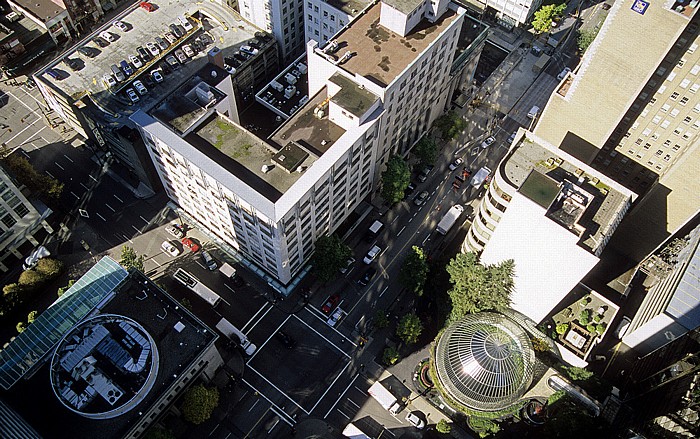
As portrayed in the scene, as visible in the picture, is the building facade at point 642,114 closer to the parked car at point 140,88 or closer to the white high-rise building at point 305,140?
the white high-rise building at point 305,140

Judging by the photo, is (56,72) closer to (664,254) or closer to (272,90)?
(272,90)

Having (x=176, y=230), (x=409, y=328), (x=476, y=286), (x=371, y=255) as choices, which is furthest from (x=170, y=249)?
(x=476, y=286)

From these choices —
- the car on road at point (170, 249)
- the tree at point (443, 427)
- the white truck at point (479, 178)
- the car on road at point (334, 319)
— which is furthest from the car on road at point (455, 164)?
the car on road at point (170, 249)

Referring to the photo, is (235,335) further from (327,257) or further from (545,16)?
(545,16)

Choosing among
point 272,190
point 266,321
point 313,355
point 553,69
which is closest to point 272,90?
point 272,190

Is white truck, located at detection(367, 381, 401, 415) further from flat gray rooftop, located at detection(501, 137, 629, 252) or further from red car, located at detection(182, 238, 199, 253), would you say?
red car, located at detection(182, 238, 199, 253)
